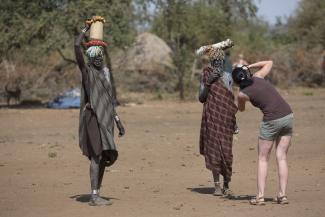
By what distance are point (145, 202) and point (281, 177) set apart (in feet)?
5.04

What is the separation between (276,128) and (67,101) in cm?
1756

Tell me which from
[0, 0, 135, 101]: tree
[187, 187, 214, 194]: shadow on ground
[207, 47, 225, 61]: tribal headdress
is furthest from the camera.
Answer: [0, 0, 135, 101]: tree

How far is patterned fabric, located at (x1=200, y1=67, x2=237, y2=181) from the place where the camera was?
887 cm

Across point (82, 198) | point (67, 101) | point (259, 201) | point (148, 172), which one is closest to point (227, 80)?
point (259, 201)

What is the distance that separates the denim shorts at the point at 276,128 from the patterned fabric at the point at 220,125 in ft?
2.81

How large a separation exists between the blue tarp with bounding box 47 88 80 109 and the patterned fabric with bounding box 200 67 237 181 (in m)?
16.0

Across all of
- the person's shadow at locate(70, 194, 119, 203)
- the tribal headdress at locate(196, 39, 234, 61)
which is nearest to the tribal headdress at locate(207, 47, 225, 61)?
the tribal headdress at locate(196, 39, 234, 61)

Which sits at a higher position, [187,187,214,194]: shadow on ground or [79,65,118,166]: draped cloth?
[79,65,118,166]: draped cloth

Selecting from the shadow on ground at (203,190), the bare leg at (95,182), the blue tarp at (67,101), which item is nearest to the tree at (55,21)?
the blue tarp at (67,101)

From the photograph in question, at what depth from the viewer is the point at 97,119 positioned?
26.8ft

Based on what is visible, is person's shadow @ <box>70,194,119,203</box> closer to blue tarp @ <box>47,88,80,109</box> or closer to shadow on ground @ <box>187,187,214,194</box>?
shadow on ground @ <box>187,187,214,194</box>

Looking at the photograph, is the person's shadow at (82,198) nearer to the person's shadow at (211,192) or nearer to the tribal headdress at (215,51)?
the person's shadow at (211,192)

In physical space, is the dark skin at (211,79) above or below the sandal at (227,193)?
above

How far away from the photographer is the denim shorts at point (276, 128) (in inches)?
314
